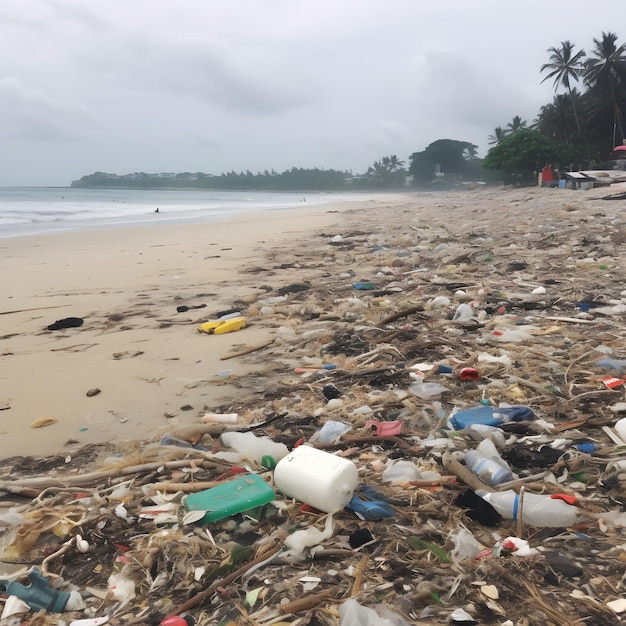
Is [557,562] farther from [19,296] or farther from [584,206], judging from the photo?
[584,206]

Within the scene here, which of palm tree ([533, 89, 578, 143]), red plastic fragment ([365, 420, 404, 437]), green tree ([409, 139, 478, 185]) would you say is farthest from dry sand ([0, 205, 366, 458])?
green tree ([409, 139, 478, 185])

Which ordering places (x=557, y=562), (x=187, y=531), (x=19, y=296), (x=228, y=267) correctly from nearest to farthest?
(x=557, y=562) < (x=187, y=531) < (x=19, y=296) < (x=228, y=267)

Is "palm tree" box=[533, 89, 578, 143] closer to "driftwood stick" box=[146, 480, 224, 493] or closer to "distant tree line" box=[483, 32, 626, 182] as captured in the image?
"distant tree line" box=[483, 32, 626, 182]

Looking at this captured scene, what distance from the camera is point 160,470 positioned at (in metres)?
2.17

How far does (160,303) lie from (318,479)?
164 inches

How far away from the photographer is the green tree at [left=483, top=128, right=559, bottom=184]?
3988 centimetres

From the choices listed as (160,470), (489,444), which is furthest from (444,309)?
(160,470)

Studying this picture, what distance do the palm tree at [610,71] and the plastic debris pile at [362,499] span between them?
4594cm

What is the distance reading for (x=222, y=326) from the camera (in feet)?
14.1

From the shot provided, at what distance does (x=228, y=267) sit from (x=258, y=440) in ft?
18.6

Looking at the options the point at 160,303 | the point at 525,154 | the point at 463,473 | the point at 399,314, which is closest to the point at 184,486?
the point at 463,473

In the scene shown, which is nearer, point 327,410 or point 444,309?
point 327,410

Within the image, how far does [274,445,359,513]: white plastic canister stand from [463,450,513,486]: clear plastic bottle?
52 cm

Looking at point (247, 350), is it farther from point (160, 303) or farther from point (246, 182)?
point (246, 182)
